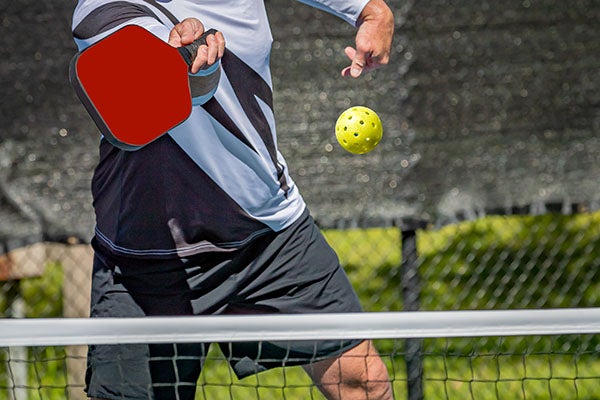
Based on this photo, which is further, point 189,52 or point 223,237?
point 223,237

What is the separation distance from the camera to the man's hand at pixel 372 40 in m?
2.54

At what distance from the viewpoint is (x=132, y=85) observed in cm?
223

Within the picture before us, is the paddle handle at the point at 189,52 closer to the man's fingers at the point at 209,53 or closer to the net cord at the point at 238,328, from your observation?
the man's fingers at the point at 209,53

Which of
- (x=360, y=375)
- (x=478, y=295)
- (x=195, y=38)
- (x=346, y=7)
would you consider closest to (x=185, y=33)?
(x=195, y=38)

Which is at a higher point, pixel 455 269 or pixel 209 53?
pixel 209 53

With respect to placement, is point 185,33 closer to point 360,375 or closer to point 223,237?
point 223,237

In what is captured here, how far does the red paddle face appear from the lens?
2.16 metres

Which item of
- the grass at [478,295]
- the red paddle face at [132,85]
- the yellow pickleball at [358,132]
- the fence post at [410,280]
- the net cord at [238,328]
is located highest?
the red paddle face at [132,85]

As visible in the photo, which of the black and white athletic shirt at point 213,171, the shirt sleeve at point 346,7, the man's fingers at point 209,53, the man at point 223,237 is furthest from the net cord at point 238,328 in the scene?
the shirt sleeve at point 346,7

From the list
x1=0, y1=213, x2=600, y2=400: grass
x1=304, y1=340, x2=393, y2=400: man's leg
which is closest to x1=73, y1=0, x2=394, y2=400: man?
x1=304, y1=340, x2=393, y2=400: man's leg

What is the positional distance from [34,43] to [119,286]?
5.50 ft

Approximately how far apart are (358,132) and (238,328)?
69cm

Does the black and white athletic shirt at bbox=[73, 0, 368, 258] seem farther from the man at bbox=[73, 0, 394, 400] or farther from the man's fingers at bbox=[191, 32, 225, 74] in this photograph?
the man's fingers at bbox=[191, 32, 225, 74]

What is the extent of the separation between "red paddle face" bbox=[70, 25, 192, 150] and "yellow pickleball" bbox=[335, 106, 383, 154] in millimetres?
637
